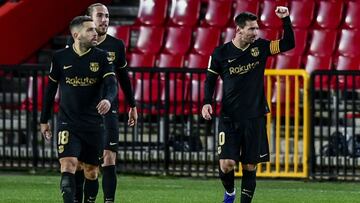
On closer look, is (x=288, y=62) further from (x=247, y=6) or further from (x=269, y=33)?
(x=247, y=6)

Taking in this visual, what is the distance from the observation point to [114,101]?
13352mm

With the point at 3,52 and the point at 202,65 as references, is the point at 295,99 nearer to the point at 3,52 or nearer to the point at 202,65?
the point at 202,65

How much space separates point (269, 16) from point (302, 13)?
0.58 meters

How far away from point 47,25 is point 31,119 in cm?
435

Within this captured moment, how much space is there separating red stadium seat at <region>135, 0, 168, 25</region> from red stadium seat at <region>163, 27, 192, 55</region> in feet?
1.37

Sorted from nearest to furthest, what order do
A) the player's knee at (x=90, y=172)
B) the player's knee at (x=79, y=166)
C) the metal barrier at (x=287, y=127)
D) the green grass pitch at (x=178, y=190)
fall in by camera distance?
the player's knee at (x=90, y=172) < the player's knee at (x=79, y=166) < the green grass pitch at (x=178, y=190) < the metal barrier at (x=287, y=127)

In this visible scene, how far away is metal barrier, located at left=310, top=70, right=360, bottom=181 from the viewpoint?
18312 mm

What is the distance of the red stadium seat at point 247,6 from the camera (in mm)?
22359

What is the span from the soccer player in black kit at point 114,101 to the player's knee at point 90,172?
25.7 inches

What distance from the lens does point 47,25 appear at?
23562 mm

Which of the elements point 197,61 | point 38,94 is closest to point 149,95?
point 38,94

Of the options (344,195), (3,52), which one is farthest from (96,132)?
(3,52)

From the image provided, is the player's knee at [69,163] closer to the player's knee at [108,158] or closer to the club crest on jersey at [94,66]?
the club crest on jersey at [94,66]

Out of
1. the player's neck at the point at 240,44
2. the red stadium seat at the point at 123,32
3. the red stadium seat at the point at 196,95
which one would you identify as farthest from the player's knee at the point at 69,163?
the red stadium seat at the point at 123,32
